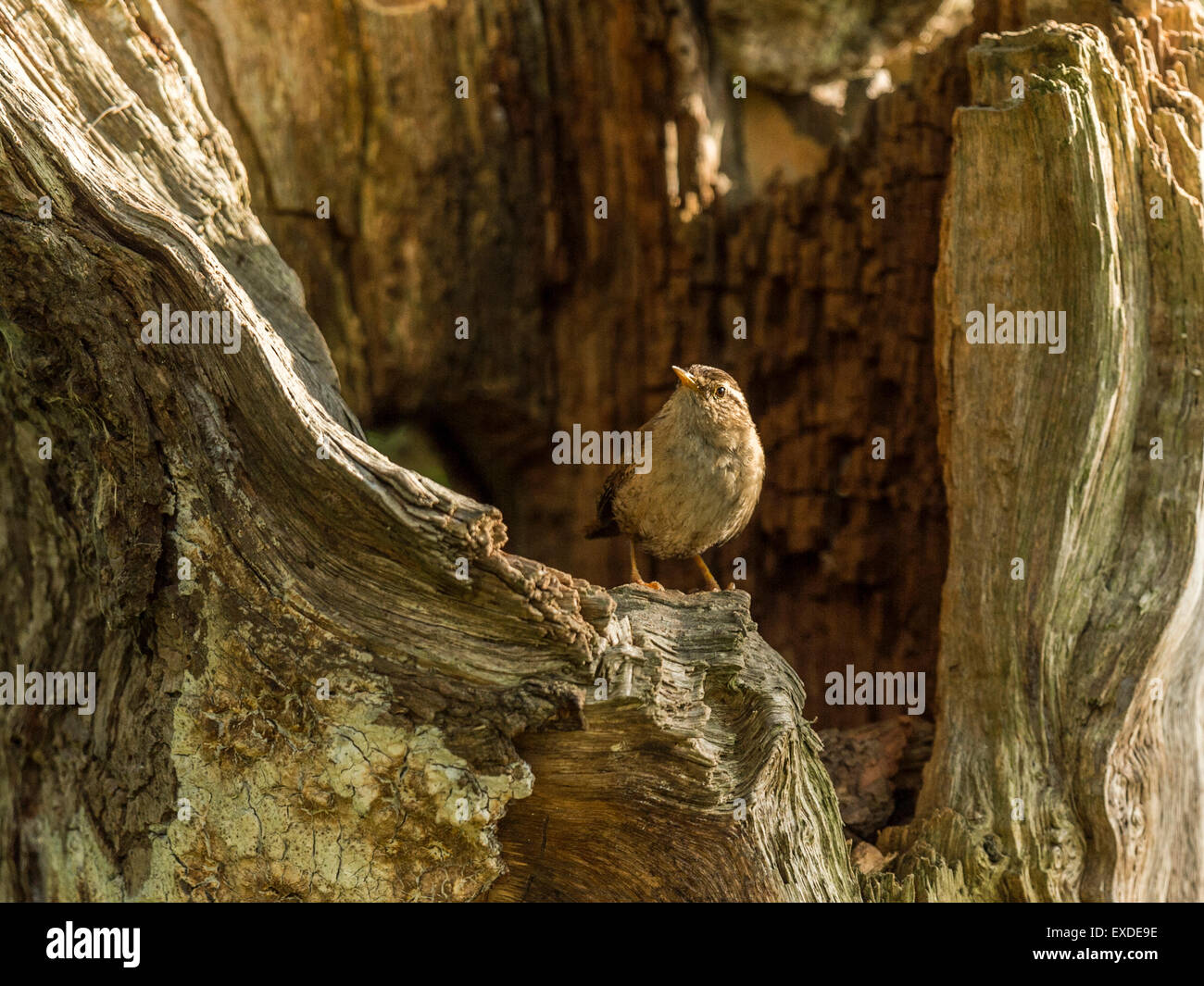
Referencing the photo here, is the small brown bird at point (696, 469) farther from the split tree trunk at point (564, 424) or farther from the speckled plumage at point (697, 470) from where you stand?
the split tree trunk at point (564, 424)

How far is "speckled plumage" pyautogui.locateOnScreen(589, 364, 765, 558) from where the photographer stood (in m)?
5.18

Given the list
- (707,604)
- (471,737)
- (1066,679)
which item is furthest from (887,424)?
(471,737)

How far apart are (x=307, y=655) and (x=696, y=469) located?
6.94 ft

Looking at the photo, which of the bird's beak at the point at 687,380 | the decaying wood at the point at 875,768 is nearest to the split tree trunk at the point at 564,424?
the decaying wood at the point at 875,768

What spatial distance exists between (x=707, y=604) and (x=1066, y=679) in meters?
1.78

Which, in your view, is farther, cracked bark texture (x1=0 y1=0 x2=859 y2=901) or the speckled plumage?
the speckled plumage

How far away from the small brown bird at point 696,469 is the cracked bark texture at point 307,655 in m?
0.97

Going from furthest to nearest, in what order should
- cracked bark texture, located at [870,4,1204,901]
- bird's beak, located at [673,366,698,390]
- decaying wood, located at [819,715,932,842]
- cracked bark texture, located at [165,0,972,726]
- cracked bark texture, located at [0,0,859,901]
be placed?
1. cracked bark texture, located at [165,0,972,726]
2. decaying wood, located at [819,715,932,842]
3. bird's beak, located at [673,366,698,390]
4. cracked bark texture, located at [870,4,1204,901]
5. cracked bark texture, located at [0,0,859,901]

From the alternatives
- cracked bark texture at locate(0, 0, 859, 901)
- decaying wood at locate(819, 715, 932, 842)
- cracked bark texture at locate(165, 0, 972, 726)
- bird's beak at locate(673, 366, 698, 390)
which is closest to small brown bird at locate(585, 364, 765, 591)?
bird's beak at locate(673, 366, 698, 390)

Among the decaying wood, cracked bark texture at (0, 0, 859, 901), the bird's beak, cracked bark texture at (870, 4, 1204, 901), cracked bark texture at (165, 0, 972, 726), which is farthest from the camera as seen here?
cracked bark texture at (165, 0, 972, 726)

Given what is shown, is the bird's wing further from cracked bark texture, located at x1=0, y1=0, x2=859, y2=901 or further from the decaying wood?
the decaying wood

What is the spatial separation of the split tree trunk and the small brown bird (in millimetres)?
976

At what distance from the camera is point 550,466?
8078 millimetres
